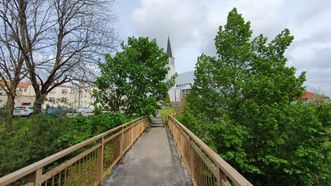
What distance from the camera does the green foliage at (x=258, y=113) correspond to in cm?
1006

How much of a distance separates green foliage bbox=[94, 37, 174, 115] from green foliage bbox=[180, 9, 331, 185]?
4915mm

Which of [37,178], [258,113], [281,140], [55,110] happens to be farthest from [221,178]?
[258,113]

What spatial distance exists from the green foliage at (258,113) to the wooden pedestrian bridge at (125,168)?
17.7 ft

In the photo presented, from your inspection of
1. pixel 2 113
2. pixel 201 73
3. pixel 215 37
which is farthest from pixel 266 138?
pixel 2 113

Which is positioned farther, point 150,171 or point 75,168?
point 150,171

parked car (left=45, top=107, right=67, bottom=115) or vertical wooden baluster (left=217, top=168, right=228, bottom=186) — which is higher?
parked car (left=45, top=107, right=67, bottom=115)

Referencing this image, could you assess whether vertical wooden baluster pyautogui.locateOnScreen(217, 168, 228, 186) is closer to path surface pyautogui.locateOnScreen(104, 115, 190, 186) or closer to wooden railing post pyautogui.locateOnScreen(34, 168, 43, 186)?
wooden railing post pyautogui.locateOnScreen(34, 168, 43, 186)

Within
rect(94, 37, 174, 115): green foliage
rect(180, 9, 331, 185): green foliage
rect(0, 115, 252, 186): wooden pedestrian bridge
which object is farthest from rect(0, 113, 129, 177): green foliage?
rect(94, 37, 174, 115): green foliage

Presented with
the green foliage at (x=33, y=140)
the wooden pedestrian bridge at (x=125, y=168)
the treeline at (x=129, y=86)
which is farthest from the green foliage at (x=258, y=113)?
the green foliage at (x=33, y=140)

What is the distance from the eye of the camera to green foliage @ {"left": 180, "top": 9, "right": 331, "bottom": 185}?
10.1m

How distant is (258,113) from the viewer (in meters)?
10.9

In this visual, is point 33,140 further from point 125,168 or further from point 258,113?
point 258,113

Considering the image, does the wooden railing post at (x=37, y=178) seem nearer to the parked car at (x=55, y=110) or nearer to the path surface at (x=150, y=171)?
the path surface at (x=150, y=171)

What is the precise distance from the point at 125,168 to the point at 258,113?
8.21 metres
